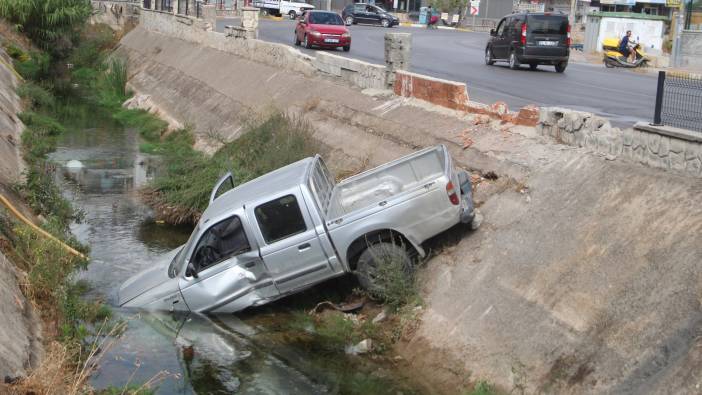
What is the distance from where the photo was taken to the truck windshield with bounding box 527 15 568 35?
29250 millimetres

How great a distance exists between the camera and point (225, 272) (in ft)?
41.8

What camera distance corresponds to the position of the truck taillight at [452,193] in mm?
12055

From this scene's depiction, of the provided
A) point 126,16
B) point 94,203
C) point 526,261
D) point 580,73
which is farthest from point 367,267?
point 126,16

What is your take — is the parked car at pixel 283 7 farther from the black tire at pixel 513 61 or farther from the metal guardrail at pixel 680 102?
the metal guardrail at pixel 680 102

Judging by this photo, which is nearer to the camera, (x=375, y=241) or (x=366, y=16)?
(x=375, y=241)

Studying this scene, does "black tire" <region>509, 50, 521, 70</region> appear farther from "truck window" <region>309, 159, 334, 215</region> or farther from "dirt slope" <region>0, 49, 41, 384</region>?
"dirt slope" <region>0, 49, 41, 384</region>


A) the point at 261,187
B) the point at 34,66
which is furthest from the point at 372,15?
the point at 261,187

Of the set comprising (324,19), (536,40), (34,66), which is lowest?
(34,66)

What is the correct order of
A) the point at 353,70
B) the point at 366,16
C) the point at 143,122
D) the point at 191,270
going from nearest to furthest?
1. the point at 191,270
2. the point at 353,70
3. the point at 143,122
4. the point at 366,16

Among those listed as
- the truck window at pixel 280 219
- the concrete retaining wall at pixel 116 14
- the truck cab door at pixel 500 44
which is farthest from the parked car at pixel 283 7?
the truck window at pixel 280 219

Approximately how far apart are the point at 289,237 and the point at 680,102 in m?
5.45

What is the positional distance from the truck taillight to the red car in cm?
2598

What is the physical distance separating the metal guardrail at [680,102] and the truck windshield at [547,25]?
17.5 m

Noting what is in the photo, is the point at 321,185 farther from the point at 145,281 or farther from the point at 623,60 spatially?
the point at 623,60
